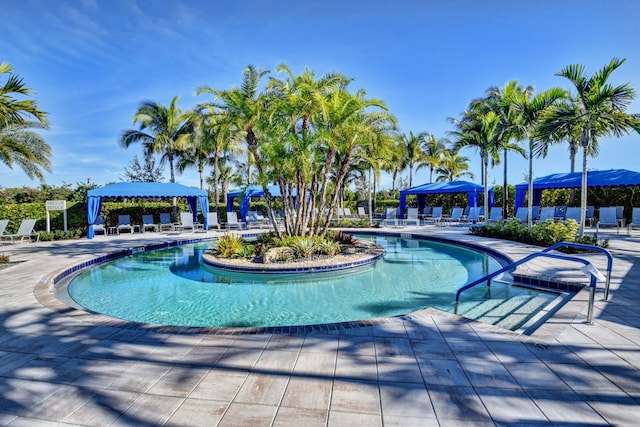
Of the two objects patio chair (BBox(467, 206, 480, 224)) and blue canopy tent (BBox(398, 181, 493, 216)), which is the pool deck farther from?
patio chair (BBox(467, 206, 480, 224))

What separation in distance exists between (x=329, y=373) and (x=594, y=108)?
10461mm

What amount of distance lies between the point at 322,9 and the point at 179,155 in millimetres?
17284

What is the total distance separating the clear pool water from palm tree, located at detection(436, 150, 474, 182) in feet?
60.7

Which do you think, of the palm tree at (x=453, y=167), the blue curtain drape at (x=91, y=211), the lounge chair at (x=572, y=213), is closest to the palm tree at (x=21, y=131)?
the blue curtain drape at (x=91, y=211)

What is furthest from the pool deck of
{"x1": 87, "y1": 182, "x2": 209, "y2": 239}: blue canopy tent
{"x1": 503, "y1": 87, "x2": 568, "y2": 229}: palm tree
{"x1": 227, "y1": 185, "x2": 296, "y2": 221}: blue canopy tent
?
{"x1": 227, "y1": 185, "x2": 296, "y2": 221}: blue canopy tent

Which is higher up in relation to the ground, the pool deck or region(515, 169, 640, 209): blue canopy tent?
region(515, 169, 640, 209): blue canopy tent

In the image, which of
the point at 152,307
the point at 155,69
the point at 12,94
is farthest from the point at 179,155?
the point at 152,307

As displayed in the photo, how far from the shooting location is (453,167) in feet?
87.4

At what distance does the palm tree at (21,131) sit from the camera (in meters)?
8.76

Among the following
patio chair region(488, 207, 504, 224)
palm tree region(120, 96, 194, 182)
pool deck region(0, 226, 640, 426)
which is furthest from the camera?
palm tree region(120, 96, 194, 182)

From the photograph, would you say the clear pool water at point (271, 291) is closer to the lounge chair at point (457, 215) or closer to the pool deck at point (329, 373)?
the pool deck at point (329, 373)

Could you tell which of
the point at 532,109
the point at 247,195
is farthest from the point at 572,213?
the point at 247,195

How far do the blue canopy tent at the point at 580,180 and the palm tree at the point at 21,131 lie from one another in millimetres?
20460

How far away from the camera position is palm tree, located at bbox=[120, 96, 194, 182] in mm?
19438
